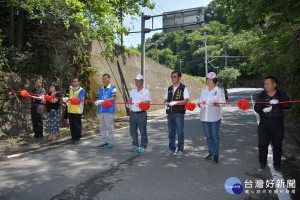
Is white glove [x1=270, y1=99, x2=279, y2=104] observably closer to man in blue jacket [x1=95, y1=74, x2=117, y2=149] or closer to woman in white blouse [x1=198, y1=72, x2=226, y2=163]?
woman in white blouse [x1=198, y1=72, x2=226, y2=163]

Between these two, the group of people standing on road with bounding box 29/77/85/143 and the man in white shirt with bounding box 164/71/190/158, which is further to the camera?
the group of people standing on road with bounding box 29/77/85/143

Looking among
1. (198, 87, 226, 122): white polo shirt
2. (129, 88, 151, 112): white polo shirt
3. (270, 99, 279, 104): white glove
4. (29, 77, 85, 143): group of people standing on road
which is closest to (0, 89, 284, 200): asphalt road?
(29, 77, 85, 143): group of people standing on road

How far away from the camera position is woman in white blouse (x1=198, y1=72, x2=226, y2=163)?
523cm

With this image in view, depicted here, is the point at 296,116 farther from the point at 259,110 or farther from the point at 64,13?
the point at 64,13

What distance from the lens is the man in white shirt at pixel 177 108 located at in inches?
219

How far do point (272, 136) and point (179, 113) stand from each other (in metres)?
1.92

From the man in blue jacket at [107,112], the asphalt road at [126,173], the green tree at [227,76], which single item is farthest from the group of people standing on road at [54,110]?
the green tree at [227,76]

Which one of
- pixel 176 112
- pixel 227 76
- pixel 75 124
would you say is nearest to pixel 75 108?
pixel 75 124

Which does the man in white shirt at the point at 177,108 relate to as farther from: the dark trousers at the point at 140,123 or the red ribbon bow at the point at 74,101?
the red ribbon bow at the point at 74,101

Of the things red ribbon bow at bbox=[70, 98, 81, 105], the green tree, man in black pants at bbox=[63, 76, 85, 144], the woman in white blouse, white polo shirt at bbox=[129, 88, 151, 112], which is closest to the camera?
the woman in white blouse

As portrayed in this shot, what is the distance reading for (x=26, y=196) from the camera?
360 cm

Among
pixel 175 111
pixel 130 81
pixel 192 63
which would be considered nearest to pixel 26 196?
pixel 175 111

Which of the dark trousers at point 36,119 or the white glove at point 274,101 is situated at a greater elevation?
the white glove at point 274,101

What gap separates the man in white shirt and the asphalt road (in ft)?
1.21
